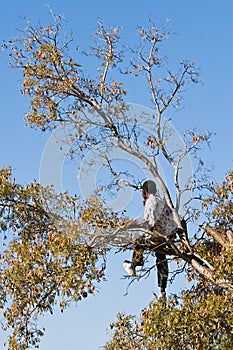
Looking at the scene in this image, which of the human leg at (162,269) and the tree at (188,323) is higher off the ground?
the human leg at (162,269)

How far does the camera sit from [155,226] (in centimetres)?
879

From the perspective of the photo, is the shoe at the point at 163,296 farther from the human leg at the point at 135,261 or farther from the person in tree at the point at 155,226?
the human leg at the point at 135,261

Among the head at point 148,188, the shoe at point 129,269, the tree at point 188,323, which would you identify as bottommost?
the tree at point 188,323

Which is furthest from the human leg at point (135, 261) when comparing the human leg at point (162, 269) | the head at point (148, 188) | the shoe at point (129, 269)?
the head at point (148, 188)

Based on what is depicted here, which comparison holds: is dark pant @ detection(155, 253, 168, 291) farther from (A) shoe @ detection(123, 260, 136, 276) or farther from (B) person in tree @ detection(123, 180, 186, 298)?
(A) shoe @ detection(123, 260, 136, 276)

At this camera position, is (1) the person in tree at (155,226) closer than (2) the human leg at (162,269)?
Yes

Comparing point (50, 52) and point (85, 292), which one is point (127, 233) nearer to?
point (85, 292)

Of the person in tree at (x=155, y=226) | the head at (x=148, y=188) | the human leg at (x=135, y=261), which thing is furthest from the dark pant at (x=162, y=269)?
the head at (x=148, y=188)

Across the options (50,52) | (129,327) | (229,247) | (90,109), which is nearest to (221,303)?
(229,247)

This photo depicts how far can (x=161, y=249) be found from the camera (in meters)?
9.12

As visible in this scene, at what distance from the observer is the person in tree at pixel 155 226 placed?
8.65 meters

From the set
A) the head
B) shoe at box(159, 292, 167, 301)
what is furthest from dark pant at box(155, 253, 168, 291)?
the head

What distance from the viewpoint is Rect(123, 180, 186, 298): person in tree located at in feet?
28.4

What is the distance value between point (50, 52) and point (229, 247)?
3.35 m
